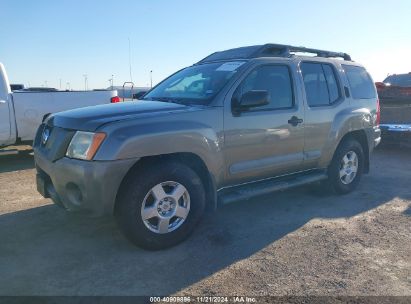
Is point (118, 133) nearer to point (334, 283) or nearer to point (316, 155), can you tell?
point (334, 283)

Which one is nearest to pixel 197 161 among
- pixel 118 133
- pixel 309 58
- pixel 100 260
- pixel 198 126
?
pixel 198 126

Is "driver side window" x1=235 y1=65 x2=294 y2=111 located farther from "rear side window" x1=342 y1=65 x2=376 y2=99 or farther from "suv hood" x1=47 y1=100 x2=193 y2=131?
"rear side window" x1=342 y1=65 x2=376 y2=99

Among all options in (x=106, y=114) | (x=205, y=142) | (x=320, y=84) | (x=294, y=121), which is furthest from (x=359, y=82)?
(x=106, y=114)

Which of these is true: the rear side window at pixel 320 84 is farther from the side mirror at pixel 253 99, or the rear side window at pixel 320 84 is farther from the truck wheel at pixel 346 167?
the side mirror at pixel 253 99

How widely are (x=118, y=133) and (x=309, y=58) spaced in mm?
2986

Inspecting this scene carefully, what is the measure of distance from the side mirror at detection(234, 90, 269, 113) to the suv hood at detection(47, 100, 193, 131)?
555 mm

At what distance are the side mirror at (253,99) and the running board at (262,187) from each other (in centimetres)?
90

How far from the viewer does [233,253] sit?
12.3 feet

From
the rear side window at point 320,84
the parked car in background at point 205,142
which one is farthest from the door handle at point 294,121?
→ the rear side window at point 320,84

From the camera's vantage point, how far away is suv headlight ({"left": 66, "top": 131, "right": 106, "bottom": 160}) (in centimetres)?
339

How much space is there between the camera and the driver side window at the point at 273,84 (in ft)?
14.7

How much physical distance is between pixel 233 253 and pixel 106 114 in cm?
176

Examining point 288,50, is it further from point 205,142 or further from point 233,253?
point 233,253

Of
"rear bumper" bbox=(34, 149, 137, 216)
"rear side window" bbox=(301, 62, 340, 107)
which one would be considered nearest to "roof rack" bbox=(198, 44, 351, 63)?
"rear side window" bbox=(301, 62, 340, 107)
